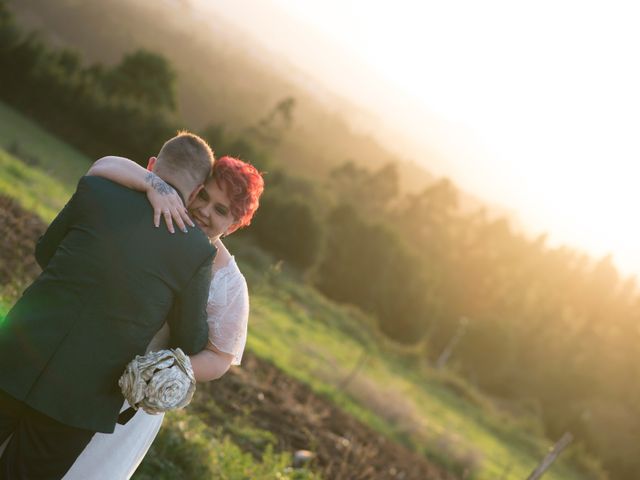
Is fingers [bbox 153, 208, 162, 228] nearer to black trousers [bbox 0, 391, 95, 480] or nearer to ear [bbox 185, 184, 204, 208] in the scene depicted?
ear [bbox 185, 184, 204, 208]

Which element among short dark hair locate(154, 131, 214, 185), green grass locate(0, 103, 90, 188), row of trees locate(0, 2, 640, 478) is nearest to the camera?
short dark hair locate(154, 131, 214, 185)

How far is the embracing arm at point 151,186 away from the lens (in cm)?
264

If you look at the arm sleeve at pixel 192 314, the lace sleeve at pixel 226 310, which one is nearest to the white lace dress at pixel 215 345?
the lace sleeve at pixel 226 310

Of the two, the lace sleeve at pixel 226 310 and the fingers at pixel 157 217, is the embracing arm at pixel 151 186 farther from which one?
the lace sleeve at pixel 226 310

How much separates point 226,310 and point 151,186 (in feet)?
2.33

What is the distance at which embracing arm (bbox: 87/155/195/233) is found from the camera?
2645 millimetres

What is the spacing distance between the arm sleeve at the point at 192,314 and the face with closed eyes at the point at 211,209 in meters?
0.32

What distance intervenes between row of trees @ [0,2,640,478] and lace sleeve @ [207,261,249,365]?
46.2 ft

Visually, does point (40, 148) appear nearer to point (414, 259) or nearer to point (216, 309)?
point (216, 309)

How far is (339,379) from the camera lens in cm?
1567

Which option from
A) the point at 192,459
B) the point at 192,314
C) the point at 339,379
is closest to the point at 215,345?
the point at 192,314

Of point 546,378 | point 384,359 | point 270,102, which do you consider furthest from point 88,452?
point 270,102

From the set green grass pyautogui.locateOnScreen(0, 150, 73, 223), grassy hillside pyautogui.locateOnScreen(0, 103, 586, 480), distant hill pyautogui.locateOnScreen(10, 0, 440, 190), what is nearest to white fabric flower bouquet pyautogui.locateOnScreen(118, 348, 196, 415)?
grassy hillside pyautogui.locateOnScreen(0, 103, 586, 480)

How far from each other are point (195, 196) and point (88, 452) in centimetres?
131
